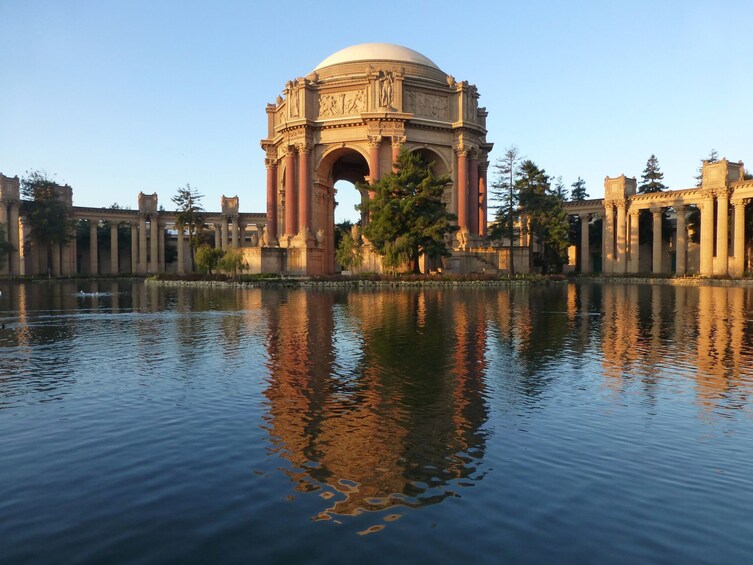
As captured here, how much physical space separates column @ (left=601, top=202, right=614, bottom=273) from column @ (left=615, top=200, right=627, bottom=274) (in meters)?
1.03

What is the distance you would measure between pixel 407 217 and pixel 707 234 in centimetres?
3847

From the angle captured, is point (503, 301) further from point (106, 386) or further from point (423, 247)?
point (106, 386)

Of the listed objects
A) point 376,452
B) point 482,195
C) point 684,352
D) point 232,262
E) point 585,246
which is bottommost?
point 376,452

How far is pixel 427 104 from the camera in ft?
199

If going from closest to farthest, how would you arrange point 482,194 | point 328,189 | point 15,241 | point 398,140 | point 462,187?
point 398,140, point 462,187, point 328,189, point 482,194, point 15,241

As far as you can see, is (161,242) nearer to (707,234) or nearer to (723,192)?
(707,234)

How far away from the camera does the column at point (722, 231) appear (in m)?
63.6

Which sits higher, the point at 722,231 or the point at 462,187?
the point at 462,187

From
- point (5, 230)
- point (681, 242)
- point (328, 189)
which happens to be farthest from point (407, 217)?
point (5, 230)

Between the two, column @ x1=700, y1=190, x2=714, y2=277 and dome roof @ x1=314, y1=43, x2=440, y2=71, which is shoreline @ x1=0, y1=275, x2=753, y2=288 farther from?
dome roof @ x1=314, y1=43, x2=440, y2=71

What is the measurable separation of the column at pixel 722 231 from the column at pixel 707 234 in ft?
2.47

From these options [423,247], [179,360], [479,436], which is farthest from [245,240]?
[479,436]

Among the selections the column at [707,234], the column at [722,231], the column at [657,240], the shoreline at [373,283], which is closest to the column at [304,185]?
the shoreline at [373,283]

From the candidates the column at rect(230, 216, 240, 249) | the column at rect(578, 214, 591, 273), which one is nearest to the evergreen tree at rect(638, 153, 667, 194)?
the column at rect(578, 214, 591, 273)
